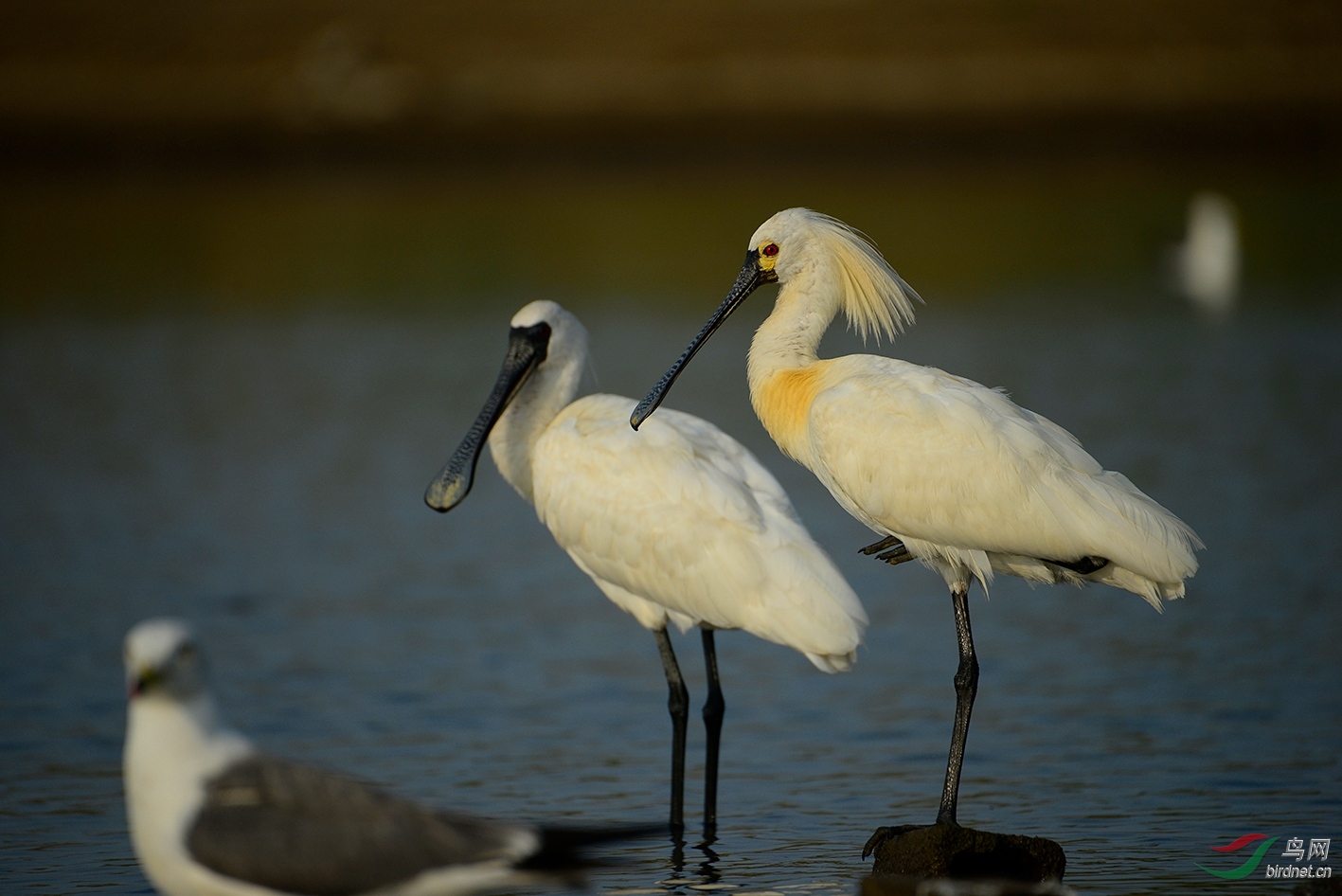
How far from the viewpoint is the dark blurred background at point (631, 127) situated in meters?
31.7

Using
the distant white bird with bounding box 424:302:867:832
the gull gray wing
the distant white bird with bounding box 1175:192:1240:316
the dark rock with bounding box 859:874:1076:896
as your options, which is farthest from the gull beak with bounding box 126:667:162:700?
the distant white bird with bounding box 1175:192:1240:316

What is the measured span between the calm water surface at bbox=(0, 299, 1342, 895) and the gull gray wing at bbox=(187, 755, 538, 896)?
→ 33.6 inches

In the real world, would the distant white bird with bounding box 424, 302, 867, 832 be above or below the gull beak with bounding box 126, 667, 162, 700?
above

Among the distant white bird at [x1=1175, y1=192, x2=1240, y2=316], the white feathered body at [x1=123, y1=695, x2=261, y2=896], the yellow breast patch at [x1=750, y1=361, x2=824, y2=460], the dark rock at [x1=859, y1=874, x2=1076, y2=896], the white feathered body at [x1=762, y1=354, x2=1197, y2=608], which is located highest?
the distant white bird at [x1=1175, y1=192, x2=1240, y2=316]

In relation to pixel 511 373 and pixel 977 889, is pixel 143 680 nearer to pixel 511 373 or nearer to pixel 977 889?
pixel 977 889

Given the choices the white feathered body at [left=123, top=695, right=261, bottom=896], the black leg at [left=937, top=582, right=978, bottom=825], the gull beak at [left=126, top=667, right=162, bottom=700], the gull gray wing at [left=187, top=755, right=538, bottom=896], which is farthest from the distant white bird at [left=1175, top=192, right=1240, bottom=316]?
the gull beak at [left=126, top=667, right=162, bottom=700]

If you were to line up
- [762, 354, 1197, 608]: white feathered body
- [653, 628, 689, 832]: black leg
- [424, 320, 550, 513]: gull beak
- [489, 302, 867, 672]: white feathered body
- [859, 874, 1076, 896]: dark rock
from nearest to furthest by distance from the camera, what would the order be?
1. [859, 874, 1076, 896]: dark rock
2. [762, 354, 1197, 608]: white feathered body
3. [489, 302, 867, 672]: white feathered body
4. [653, 628, 689, 832]: black leg
5. [424, 320, 550, 513]: gull beak

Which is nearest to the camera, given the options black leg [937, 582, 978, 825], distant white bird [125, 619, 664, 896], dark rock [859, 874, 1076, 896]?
distant white bird [125, 619, 664, 896]

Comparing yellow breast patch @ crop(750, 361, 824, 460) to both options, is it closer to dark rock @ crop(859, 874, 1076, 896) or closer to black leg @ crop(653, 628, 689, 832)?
black leg @ crop(653, 628, 689, 832)

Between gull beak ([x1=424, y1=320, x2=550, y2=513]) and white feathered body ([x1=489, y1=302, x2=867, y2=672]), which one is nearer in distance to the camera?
white feathered body ([x1=489, y1=302, x2=867, y2=672])

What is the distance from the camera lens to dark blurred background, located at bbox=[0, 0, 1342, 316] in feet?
104

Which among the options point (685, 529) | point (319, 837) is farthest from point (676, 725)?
point (319, 837)

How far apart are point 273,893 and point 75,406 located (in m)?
15.1

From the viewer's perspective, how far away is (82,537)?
560 inches
